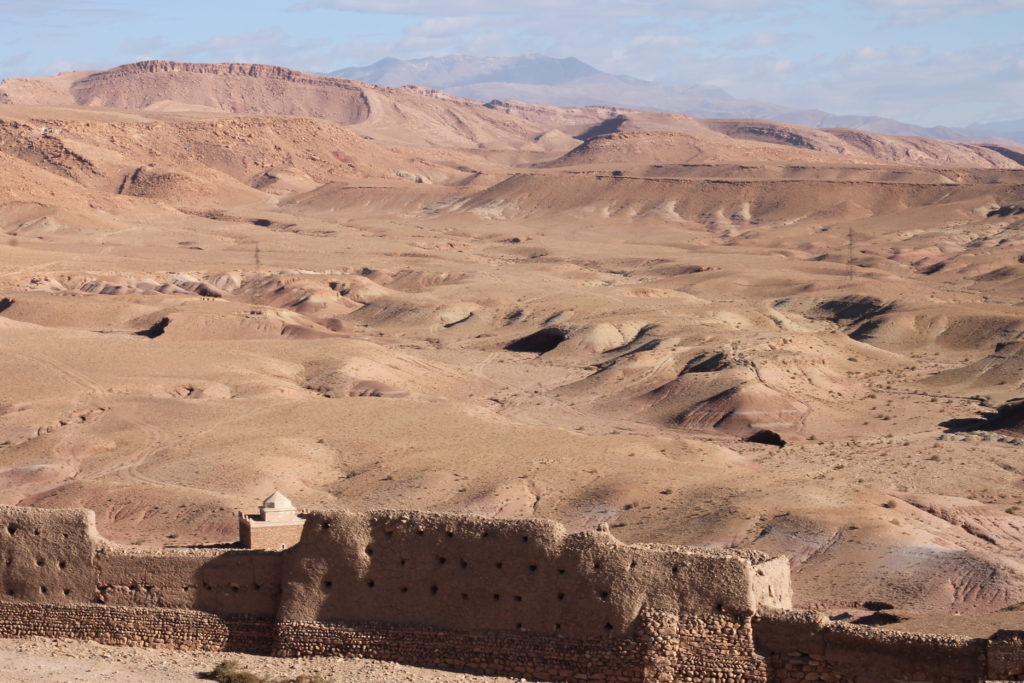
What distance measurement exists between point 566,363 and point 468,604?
142 ft

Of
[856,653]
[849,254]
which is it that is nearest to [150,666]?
[856,653]

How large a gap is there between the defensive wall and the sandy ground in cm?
26

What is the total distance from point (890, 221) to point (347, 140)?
76847mm

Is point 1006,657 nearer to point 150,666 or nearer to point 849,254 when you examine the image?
point 150,666

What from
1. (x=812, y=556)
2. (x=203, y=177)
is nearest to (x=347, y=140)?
(x=203, y=177)

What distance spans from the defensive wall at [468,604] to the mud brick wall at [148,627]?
0.06 ft

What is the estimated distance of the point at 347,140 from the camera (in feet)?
583

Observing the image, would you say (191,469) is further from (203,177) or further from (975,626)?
(203,177)

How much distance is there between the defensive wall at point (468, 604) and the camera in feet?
54.9

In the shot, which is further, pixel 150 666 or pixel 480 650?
pixel 150 666

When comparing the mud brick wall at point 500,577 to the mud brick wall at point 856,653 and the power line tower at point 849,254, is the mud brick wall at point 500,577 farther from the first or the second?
the power line tower at point 849,254

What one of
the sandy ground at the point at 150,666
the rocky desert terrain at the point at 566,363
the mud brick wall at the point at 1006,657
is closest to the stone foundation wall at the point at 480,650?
the sandy ground at the point at 150,666

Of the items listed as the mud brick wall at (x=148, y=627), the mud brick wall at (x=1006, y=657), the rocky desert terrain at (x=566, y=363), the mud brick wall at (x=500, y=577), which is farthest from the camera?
the rocky desert terrain at (x=566, y=363)

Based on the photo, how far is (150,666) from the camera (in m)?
18.9
